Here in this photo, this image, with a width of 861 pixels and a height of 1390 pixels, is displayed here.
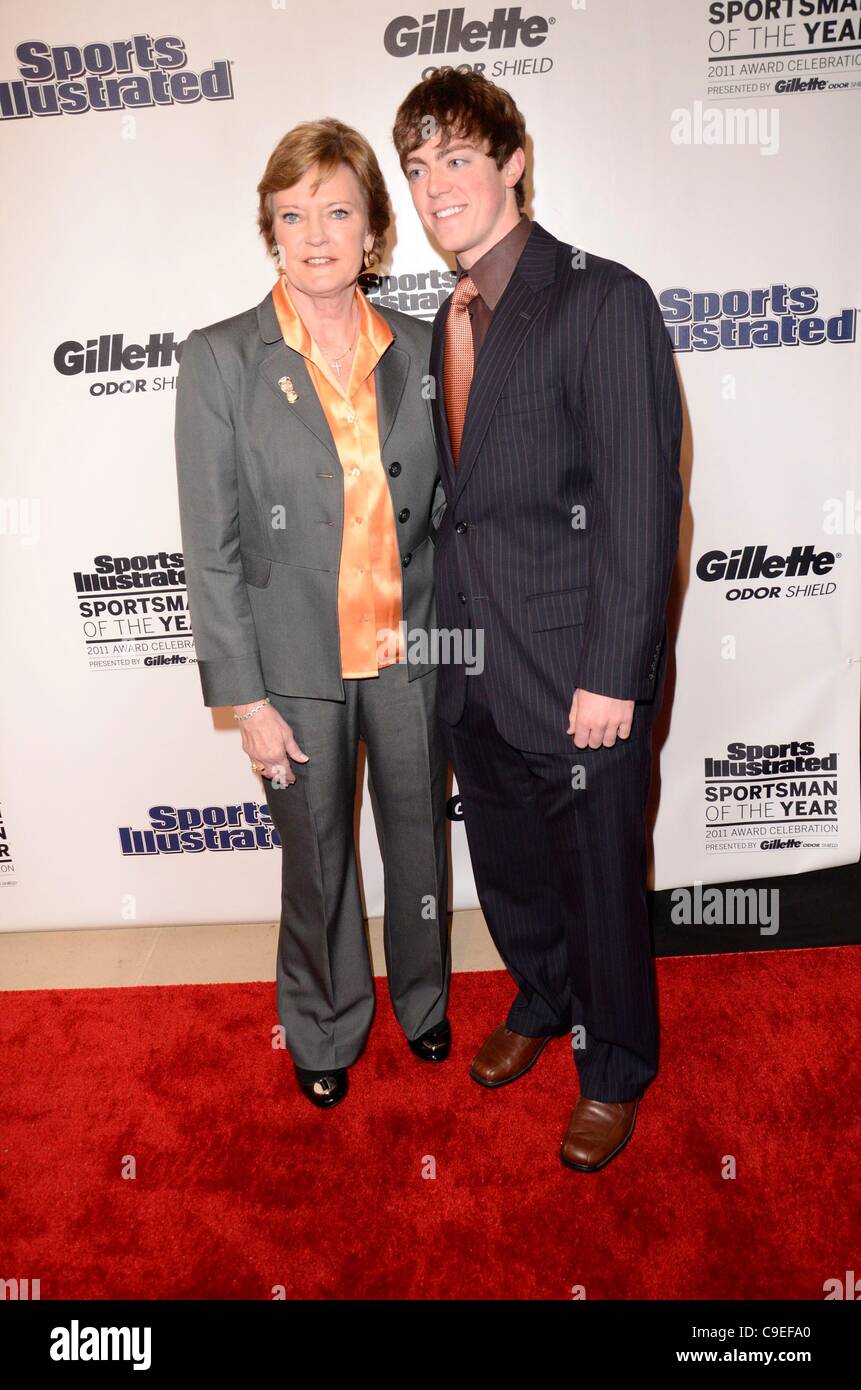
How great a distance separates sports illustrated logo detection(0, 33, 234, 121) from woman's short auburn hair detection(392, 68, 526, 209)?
94 centimetres

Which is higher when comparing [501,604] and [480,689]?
A: [501,604]

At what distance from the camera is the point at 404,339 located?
84.5 inches

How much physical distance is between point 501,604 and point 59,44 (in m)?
1.94

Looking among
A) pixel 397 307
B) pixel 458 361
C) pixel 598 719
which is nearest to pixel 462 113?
pixel 458 361

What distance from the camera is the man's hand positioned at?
73.9 inches

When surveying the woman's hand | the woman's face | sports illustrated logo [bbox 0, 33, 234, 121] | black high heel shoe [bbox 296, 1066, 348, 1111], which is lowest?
black high heel shoe [bbox 296, 1066, 348, 1111]

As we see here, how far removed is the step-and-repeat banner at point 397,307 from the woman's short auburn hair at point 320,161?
660 mm

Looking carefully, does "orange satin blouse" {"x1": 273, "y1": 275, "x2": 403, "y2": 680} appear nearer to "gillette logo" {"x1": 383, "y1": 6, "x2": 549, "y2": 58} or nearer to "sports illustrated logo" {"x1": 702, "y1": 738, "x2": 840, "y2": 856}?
"gillette logo" {"x1": 383, "y1": 6, "x2": 549, "y2": 58}

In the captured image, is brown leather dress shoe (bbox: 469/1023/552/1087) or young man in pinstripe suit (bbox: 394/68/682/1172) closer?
young man in pinstripe suit (bbox: 394/68/682/1172)

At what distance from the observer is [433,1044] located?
2.53 metres

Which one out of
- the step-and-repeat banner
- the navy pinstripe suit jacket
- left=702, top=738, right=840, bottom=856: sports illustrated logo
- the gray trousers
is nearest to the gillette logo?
the step-and-repeat banner

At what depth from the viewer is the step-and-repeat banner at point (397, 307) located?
8.21 feet
